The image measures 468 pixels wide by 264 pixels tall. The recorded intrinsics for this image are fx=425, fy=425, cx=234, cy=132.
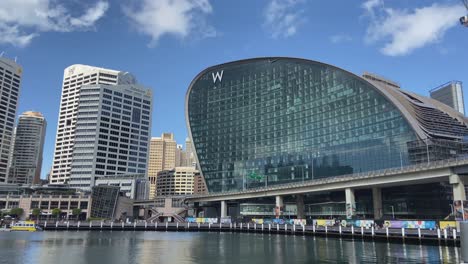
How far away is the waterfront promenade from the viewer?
73.0m

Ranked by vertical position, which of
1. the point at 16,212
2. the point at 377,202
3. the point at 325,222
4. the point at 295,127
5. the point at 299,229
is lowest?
the point at 299,229

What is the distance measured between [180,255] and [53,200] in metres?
155

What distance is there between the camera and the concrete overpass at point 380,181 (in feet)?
301

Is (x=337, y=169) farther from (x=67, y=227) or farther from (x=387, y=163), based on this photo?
(x=67, y=227)

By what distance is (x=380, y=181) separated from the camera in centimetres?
10938

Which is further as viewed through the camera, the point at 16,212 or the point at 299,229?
the point at 16,212

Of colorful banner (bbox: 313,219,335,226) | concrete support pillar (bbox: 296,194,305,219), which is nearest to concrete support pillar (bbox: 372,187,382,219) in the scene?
colorful banner (bbox: 313,219,335,226)

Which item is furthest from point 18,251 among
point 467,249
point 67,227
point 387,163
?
point 387,163

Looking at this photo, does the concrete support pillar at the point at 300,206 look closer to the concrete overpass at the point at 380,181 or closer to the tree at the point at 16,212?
the concrete overpass at the point at 380,181

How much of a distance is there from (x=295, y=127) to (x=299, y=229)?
66.7m

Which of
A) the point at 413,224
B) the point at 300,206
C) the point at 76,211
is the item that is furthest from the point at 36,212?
the point at 413,224

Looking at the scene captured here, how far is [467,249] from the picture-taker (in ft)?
50.1

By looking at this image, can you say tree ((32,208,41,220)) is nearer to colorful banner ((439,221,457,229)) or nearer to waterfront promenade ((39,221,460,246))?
waterfront promenade ((39,221,460,246))

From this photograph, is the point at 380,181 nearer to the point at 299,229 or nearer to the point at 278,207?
the point at 299,229
